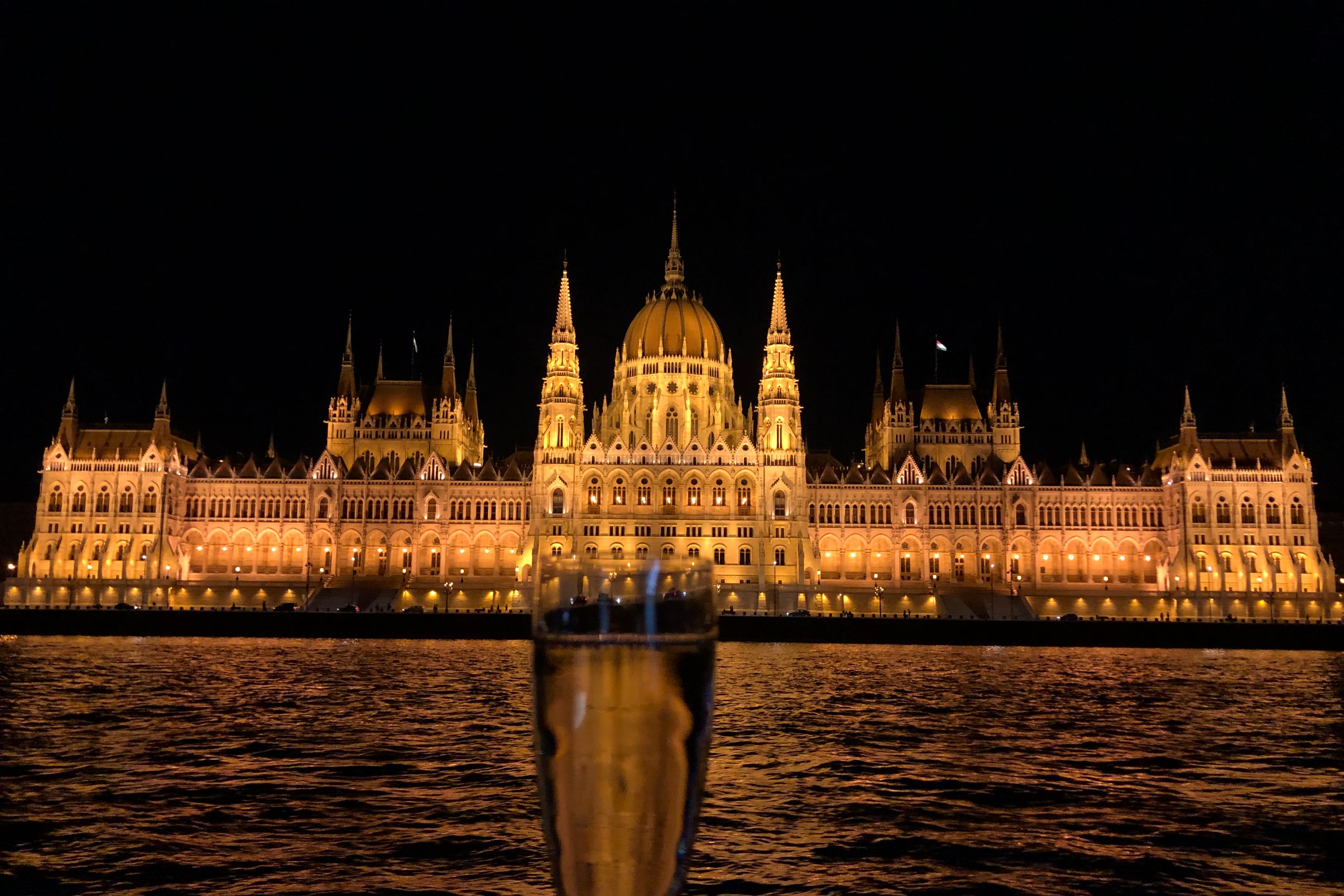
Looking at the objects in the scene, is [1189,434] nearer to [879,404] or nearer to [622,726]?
[879,404]

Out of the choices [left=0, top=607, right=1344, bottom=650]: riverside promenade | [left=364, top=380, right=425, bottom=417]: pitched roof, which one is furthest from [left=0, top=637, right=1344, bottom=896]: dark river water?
[left=364, top=380, right=425, bottom=417]: pitched roof

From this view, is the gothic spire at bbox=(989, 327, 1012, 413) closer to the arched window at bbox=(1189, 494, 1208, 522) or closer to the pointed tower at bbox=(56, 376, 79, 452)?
the arched window at bbox=(1189, 494, 1208, 522)

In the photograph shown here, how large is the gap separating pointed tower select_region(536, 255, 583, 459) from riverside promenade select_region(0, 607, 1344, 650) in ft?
83.6

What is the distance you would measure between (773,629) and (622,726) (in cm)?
7045

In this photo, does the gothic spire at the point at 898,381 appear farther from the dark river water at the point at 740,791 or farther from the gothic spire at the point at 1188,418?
the dark river water at the point at 740,791

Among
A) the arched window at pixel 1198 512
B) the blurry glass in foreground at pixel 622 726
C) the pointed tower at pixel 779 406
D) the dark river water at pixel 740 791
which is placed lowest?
the dark river water at pixel 740 791

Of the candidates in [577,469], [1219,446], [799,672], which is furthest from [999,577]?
[799,672]

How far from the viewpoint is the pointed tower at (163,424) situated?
336ft

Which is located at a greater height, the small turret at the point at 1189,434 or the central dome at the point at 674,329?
the central dome at the point at 674,329

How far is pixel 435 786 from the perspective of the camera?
17.9 meters

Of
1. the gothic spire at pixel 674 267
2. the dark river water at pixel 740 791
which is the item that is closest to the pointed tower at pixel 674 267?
the gothic spire at pixel 674 267

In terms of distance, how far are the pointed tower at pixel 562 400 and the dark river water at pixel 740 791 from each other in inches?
2372

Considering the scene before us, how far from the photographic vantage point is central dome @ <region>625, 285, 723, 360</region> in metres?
106

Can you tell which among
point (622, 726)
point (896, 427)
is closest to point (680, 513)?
point (896, 427)
